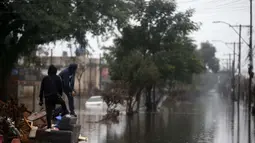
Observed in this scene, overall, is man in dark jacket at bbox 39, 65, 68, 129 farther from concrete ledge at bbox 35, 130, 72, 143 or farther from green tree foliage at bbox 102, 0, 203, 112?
→ green tree foliage at bbox 102, 0, 203, 112

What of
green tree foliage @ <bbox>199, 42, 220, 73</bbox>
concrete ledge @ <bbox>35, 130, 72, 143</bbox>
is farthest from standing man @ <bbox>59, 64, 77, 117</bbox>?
green tree foliage @ <bbox>199, 42, 220, 73</bbox>

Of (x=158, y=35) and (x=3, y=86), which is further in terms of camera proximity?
(x=158, y=35)

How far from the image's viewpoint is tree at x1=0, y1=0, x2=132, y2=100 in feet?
85.6

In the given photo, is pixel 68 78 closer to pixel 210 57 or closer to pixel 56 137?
pixel 56 137

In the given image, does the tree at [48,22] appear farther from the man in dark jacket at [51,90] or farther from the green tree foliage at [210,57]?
the green tree foliage at [210,57]

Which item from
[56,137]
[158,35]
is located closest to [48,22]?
[56,137]

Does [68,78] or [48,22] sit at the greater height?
[48,22]

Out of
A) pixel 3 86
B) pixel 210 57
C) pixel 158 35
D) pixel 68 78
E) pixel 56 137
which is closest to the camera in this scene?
pixel 56 137

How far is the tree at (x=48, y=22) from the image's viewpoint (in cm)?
2608

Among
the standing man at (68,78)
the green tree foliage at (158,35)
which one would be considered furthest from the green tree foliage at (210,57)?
the standing man at (68,78)

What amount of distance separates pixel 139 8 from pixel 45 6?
66.3ft

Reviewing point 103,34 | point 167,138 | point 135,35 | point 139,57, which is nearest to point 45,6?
point 103,34

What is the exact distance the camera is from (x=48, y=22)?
85.9ft

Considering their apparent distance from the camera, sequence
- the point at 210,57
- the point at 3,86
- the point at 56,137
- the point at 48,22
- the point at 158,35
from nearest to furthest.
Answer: the point at 56,137 < the point at 48,22 < the point at 3,86 < the point at 158,35 < the point at 210,57
